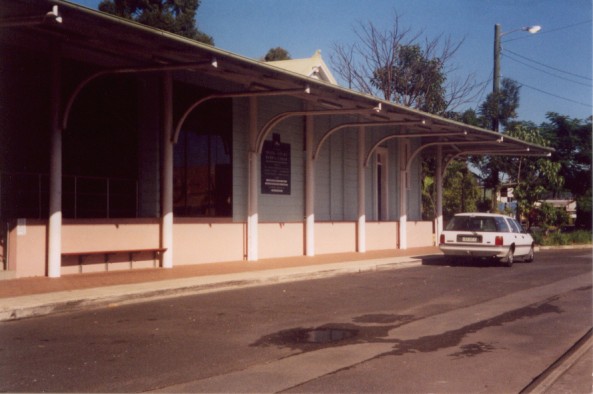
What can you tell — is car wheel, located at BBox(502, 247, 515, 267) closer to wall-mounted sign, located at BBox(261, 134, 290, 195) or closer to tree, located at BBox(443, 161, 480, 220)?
wall-mounted sign, located at BBox(261, 134, 290, 195)

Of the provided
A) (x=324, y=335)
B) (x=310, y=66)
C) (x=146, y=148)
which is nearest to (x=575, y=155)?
(x=310, y=66)

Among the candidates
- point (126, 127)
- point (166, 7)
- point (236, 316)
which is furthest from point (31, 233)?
point (166, 7)

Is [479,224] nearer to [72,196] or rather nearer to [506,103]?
[72,196]

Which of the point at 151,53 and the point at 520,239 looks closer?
the point at 151,53

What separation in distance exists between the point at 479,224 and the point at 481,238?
0.50 m

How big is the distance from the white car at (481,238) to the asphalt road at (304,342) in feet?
19.0

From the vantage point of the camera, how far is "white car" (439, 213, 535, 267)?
20.0m

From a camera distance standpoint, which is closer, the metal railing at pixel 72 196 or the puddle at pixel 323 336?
the puddle at pixel 323 336

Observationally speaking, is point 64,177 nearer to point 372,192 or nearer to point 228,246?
point 228,246

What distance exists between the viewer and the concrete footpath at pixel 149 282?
10883 mm

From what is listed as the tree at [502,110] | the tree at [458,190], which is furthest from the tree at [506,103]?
the tree at [458,190]

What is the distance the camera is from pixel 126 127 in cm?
1783

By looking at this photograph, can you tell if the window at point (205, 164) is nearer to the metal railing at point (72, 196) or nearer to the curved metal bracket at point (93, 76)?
the metal railing at point (72, 196)

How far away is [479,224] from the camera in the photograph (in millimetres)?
20438
